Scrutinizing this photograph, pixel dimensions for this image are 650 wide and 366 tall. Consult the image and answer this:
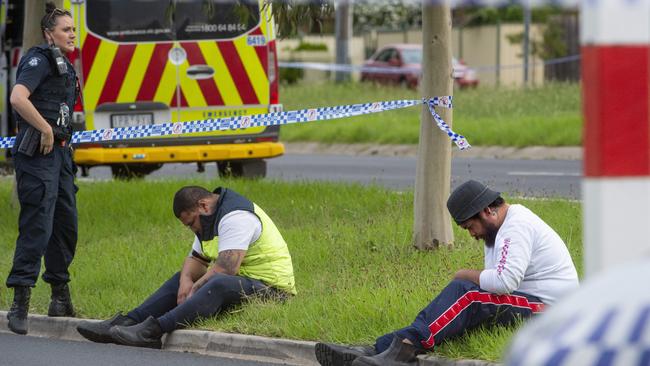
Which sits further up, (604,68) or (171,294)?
(604,68)

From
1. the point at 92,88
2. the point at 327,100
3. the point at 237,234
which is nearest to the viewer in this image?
the point at 237,234

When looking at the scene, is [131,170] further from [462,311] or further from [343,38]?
[343,38]

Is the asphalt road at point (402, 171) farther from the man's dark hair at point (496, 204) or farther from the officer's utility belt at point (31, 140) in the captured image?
the man's dark hair at point (496, 204)

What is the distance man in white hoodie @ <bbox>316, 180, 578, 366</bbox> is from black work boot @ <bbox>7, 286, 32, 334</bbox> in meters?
2.33

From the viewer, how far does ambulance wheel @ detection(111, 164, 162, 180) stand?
47.3 ft

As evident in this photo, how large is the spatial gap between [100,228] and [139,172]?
11.5 feet

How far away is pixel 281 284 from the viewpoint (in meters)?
7.76

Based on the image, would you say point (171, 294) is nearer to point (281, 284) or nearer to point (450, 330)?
point (281, 284)

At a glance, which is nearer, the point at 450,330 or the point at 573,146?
the point at 450,330

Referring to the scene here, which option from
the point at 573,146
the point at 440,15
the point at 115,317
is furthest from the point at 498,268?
the point at 573,146

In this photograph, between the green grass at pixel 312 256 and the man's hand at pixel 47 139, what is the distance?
1090 millimetres

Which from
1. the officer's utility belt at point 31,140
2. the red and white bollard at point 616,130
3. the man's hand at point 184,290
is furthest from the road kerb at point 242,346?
the red and white bollard at point 616,130

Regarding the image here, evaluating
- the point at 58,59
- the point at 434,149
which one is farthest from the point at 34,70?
the point at 434,149

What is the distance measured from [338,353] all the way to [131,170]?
868 centimetres
